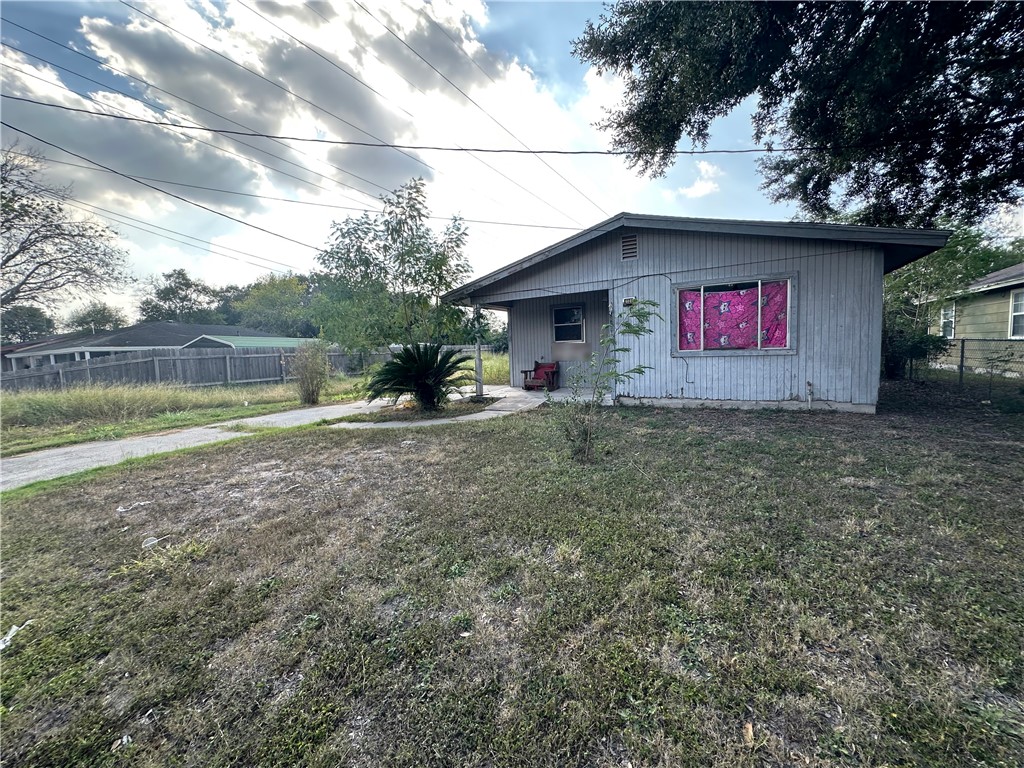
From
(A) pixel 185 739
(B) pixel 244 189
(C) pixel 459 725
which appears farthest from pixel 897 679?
(B) pixel 244 189

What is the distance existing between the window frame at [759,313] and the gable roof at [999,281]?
374 inches

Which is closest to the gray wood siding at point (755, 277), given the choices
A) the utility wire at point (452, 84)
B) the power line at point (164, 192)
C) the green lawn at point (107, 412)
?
the utility wire at point (452, 84)

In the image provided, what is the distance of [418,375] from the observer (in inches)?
295

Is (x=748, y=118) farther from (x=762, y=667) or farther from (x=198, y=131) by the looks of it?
(x=198, y=131)

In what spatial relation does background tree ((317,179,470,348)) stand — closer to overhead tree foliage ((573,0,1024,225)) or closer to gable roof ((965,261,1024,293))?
overhead tree foliage ((573,0,1024,225))

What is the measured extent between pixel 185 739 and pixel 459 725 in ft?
3.00

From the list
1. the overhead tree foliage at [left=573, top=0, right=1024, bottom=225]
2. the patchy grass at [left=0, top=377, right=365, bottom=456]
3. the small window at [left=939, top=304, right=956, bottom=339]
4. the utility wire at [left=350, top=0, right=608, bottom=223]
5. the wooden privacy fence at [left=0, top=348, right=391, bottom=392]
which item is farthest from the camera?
the small window at [left=939, top=304, right=956, bottom=339]

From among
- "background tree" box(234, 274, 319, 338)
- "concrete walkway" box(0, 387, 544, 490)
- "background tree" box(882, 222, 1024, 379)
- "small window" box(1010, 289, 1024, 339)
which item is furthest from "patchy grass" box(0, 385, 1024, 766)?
"background tree" box(234, 274, 319, 338)

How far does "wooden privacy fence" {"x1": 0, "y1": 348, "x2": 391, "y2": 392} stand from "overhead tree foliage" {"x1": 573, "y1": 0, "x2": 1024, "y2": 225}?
7.60 meters

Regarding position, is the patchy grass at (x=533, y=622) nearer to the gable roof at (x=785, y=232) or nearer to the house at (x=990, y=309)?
the gable roof at (x=785, y=232)

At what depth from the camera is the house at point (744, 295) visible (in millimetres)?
5797

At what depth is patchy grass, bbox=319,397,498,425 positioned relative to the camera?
7.38 meters

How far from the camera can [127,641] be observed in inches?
68.6

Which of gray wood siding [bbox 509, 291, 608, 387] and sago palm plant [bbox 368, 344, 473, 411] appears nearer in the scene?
sago palm plant [bbox 368, 344, 473, 411]
